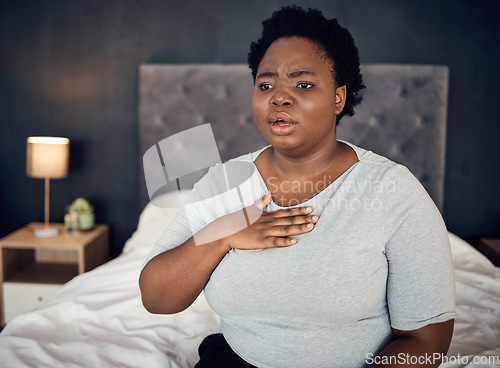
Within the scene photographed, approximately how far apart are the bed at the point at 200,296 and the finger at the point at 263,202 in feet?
1.84

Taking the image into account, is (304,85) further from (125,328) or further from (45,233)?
(45,233)

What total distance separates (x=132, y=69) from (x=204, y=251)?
206cm

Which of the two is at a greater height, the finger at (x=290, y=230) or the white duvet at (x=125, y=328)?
the finger at (x=290, y=230)

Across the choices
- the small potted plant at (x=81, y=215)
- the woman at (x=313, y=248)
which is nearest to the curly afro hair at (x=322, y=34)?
the woman at (x=313, y=248)

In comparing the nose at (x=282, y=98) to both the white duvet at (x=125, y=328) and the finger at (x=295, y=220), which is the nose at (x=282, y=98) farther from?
the white duvet at (x=125, y=328)

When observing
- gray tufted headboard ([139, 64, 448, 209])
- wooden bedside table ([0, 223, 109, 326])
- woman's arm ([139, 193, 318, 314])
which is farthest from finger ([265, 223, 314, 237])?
wooden bedside table ([0, 223, 109, 326])

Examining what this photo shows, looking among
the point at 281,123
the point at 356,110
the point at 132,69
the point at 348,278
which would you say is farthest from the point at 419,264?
the point at 132,69

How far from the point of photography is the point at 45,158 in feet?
7.83

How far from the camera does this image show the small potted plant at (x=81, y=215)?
2514mm

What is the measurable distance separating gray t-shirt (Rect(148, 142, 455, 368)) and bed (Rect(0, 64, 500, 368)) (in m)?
0.39

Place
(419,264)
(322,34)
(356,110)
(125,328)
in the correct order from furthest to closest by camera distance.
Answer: (356,110), (125,328), (322,34), (419,264)

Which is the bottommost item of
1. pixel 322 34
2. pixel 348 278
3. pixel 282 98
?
pixel 348 278

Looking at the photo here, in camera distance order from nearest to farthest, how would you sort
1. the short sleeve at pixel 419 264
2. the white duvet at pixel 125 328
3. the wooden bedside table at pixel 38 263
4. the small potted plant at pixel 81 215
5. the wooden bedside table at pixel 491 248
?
1. the short sleeve at pixel 419 264
2. the white duvet at pixel 125 328
3. the wooden bedside table at pixel 491 248
4. the wooden bedside table at pixel 38 263
5. the small potted plant at pixel 81 215

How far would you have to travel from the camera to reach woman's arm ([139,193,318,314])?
882 mm
